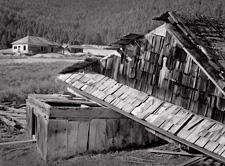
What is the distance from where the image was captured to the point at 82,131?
7.28 metres

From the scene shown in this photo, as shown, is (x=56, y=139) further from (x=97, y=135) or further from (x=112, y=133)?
(x=112, y=133)

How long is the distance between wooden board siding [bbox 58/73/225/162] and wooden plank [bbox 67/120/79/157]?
109 centimetres

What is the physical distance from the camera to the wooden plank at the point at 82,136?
7.25 m

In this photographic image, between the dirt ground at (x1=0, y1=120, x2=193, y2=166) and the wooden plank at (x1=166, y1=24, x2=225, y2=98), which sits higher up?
the wooden plank at (x1=166, y1=24, x2=225, y2=98)

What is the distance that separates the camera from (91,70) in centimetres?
896

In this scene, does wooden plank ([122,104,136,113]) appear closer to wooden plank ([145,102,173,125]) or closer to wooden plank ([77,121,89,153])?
wooden plank ([145,102,173,125])

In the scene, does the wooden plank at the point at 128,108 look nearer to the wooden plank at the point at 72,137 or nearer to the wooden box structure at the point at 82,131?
the wooden box structure at the point at 82,131

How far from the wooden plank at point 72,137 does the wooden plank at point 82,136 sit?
8 cm

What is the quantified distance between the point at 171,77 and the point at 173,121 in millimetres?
1081

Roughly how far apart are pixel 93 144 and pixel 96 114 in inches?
29.8

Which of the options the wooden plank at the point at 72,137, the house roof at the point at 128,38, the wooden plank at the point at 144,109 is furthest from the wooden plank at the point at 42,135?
the house roof at the point at 128,38

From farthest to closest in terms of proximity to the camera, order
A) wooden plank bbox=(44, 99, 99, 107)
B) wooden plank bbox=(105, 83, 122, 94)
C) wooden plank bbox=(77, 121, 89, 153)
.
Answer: wooden plank bbox=(44, 99, 99, 107) < wooden plank bbox=(105, 83, 122, 94) < wooden plank bbox=(77, 121, 89, 153)

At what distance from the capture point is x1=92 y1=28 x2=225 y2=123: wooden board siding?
21.1ft

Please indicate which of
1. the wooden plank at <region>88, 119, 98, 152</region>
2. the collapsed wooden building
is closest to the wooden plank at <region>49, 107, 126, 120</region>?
the wooden plank at <region>88, 119, 98, 152</region>
